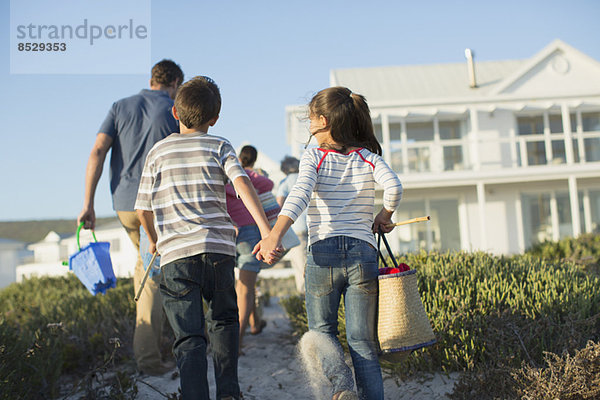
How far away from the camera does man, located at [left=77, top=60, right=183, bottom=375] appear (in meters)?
3.55

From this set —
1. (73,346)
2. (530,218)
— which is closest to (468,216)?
(530,218)

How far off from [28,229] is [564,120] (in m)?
91.3

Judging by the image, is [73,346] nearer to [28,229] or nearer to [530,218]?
[530,218]

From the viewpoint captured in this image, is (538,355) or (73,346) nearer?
(538,355)

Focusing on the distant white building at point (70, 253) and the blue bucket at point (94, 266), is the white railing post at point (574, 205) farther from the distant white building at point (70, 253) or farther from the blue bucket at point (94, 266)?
the distant white building at point (70, 253)

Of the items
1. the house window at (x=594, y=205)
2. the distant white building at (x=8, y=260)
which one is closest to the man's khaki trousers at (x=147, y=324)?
the house window at (x=594, y=205)

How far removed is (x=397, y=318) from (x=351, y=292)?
0.25 m

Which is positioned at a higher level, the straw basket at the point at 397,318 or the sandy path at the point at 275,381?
the straw basket at the point at 397,318

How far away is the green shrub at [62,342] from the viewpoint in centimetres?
322

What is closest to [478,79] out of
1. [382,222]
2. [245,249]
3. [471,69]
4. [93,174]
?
[471,69]

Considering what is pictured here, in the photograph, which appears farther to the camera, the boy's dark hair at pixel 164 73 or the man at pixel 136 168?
the boy's dark hair at pixel 164 73

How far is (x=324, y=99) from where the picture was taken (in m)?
2.69

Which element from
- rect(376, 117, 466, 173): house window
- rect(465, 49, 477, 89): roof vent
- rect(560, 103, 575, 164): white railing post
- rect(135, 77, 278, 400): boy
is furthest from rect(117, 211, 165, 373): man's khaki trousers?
rect(465, 49, 477, 89): roof vent

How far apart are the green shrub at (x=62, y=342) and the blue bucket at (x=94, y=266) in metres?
0.37
